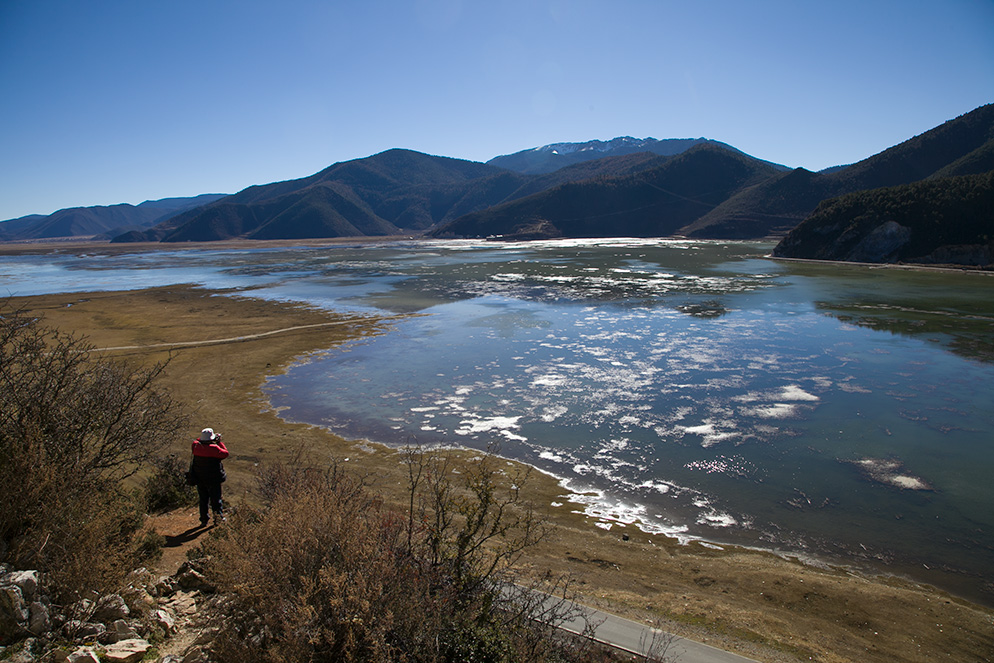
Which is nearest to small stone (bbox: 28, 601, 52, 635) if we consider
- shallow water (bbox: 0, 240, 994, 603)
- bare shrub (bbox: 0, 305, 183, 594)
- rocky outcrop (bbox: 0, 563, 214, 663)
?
rocky outcrop (bbox: 0, 563, 214, 663)

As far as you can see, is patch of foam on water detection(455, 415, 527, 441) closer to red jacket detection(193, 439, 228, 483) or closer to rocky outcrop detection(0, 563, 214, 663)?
red jacket detection(193, 439, 228, 483)

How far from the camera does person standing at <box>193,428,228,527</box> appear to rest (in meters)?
7.35

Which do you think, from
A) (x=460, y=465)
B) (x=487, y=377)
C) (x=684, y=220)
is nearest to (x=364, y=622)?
(x=460, y=465)

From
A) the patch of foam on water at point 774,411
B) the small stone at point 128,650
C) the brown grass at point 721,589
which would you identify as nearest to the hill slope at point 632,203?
the patch of foam on water at point 774,411

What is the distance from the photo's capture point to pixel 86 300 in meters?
34.9

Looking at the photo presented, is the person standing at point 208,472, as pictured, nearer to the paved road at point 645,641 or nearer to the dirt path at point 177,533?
the dirt path at point 177,533

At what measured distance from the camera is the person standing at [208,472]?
735 centimetres

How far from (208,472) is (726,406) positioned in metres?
11.8

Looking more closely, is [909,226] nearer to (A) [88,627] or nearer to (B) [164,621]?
(B) [164,621]

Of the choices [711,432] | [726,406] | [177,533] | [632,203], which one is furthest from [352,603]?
[632,203]

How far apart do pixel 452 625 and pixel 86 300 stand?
1621 inches

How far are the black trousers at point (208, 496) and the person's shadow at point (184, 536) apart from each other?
15 cm

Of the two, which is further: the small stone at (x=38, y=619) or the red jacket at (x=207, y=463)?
the red jacket at (x=207, y=463)

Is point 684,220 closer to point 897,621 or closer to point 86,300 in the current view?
point 86,300
